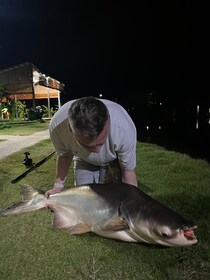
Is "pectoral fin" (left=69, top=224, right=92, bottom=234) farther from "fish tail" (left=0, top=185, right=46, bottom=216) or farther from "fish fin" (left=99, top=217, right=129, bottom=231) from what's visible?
"fish tail" (left=0, top=185, right=46, bottom=216)

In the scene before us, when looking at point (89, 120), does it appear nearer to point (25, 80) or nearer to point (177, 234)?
point (177, 234)

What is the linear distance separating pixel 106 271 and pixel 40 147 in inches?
366

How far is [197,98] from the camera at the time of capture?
118 feet

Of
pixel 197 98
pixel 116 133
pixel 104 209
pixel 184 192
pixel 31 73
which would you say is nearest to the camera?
pixel 104 209

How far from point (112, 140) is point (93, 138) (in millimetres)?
579

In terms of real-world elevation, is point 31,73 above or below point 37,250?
above

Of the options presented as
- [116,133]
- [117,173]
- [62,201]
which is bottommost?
[62,201]

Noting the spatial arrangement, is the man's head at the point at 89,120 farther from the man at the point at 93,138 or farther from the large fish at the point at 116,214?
the large fish at the point at 116,214

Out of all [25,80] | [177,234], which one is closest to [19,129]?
[25,80]

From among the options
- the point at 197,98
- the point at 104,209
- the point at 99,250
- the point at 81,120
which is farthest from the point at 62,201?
the point at 197,98

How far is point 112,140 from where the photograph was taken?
10.3 ft

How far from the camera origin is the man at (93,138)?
2504 millimetres

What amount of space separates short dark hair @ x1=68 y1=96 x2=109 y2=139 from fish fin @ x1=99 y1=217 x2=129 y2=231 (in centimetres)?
68

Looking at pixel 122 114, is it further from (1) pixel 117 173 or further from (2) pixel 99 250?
(2) pixel 99 250
